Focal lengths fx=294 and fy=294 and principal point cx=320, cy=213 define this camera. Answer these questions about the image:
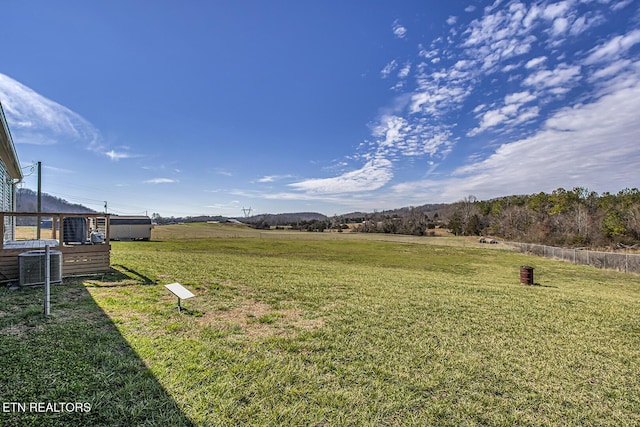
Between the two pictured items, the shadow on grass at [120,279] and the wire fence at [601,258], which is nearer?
the shadow on grass at [120,279]

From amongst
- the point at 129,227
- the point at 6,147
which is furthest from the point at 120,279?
the point at 129,227

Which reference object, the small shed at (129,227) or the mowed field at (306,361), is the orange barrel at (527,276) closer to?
the mowed field at (306,361)

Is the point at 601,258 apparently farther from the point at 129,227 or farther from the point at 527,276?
the point at 129,227

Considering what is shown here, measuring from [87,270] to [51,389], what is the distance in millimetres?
7044

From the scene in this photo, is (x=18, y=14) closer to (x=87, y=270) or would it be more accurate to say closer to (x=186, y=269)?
(x=87, y=270)

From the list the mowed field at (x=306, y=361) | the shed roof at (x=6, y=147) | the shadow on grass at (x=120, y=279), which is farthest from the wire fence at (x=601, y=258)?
the shed roof at (x=6, y=147)

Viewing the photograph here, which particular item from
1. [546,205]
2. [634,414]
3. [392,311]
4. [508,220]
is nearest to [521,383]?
[634,414]

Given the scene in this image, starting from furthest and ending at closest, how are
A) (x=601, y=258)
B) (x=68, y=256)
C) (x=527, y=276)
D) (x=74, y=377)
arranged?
1. (x=601, y=258)
2. (x=527, y=276)
3. (x=68, y=256)
4. (x=74, y=377)

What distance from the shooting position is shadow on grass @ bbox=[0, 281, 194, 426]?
2.49 m

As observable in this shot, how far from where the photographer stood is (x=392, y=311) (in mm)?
6637

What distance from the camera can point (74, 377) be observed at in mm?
3033

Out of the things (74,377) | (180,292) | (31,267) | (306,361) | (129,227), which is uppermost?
(129,227)

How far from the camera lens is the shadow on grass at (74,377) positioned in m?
2.49

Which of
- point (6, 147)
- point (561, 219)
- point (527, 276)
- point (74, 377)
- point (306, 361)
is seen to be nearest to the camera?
point (74, 377)
